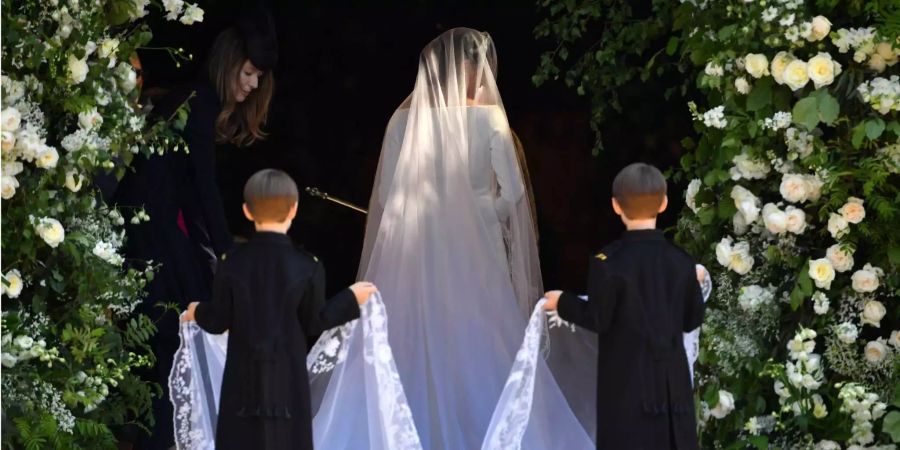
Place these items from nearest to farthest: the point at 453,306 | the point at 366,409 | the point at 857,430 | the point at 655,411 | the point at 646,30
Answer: the point at 655,411, the point at 857,430, the point at 366,409, the point at 453,306, the point at 646,30

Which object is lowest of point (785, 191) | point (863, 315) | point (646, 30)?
point (863, 315)

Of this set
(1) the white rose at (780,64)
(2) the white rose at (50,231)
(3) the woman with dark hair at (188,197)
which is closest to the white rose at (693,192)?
(1) the white rose at (780,64)

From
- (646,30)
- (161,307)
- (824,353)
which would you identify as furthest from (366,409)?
(646,30)

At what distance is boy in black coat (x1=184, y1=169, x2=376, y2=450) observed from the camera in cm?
424

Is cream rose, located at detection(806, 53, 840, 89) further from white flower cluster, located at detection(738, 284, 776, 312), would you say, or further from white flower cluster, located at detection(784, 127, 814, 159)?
white flower cluster, located at detection(738, 284, 776, 312)

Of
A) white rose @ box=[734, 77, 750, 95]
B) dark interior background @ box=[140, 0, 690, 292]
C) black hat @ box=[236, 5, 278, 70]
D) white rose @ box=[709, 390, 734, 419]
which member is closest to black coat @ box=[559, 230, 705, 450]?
white rose @ box=[709, 390, 734, 419]

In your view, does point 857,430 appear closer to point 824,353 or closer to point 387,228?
point 824,353

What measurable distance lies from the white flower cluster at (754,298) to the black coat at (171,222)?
200cm

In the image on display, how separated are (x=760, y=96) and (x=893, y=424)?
1130 millimetres

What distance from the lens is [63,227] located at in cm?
470

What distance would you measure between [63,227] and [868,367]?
8.55 feet

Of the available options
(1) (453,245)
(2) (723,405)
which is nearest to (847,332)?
(2) (723,405)

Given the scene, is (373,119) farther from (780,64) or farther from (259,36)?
(780,64)

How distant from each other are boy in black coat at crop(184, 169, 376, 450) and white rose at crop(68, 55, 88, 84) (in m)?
0.73
